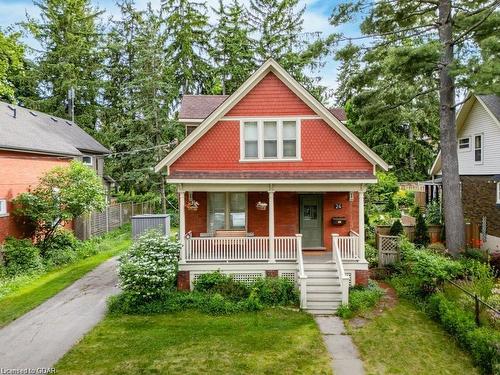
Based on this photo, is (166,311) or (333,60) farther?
(333,60)

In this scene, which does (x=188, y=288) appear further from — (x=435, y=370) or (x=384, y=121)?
(x=384, y=121)

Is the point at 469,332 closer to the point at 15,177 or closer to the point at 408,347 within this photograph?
the point at 408,347

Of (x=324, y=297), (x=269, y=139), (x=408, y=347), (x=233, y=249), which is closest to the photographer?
(x=408, y=347)

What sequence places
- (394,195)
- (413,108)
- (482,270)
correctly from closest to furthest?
(482,270), (394,195), (413,108)

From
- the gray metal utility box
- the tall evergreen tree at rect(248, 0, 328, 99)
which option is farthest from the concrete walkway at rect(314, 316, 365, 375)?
the tall evergreen tree at rect(248, 0, 328, 99)

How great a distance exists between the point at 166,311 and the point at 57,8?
35249 mm

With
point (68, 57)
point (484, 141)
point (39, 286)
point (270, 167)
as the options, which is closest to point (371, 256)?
point (270, 167)

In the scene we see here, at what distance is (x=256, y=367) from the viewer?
7.61 metres

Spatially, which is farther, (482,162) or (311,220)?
(482,162)

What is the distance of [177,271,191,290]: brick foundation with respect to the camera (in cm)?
1226

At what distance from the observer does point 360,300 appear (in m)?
11.2

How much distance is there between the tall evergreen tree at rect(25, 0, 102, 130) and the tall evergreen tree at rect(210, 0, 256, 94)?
1203 centimetres

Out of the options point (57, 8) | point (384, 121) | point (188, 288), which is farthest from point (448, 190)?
point (57, 8)

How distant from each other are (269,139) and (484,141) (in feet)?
39.5
